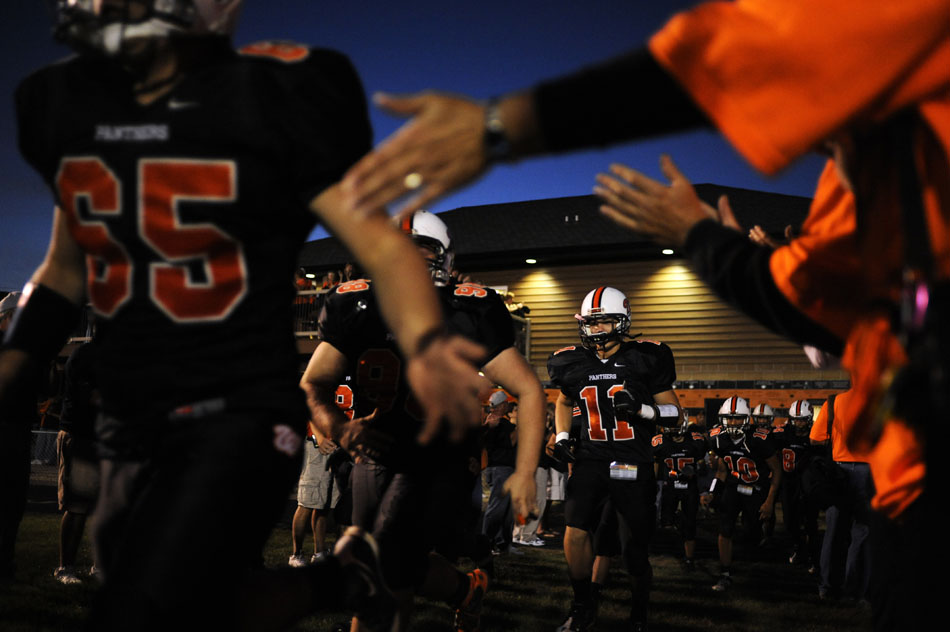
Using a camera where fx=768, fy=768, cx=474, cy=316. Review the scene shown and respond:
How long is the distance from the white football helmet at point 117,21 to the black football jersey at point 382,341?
2.33 metres

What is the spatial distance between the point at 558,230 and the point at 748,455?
1632 cm

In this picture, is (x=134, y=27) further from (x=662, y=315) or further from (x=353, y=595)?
(x=662, y=315)

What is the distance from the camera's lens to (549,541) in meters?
13.1

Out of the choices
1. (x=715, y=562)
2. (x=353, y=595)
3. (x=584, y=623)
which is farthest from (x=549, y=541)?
(x=353, y=595)

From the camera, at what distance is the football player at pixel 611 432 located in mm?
6797

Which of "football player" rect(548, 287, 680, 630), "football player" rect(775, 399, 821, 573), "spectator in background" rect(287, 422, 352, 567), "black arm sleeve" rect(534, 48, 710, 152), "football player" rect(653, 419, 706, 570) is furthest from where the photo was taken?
"football player" rect(775, 399, 821, 573)

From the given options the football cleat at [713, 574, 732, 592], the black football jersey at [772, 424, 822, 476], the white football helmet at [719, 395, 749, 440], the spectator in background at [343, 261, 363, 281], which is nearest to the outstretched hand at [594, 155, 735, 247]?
the football cleat at [713, 574, 732, 592]

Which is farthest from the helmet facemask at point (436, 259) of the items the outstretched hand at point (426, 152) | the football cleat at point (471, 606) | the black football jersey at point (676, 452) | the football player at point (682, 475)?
the black football jersey at point (676, 452)

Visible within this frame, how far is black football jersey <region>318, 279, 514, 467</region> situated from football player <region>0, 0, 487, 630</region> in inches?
82.0

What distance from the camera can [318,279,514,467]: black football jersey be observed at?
4391mm

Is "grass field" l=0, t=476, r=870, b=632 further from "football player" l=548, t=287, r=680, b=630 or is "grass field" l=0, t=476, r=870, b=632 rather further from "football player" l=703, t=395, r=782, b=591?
"football player" l=703, t=395, r=782, b=591

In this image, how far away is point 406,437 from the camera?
14.1ft

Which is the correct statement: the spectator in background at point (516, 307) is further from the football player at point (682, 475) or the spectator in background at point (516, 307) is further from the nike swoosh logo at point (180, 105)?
the nike swoosh logo at point (180, 105)

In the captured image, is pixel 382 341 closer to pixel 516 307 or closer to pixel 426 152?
pixel 426 152
